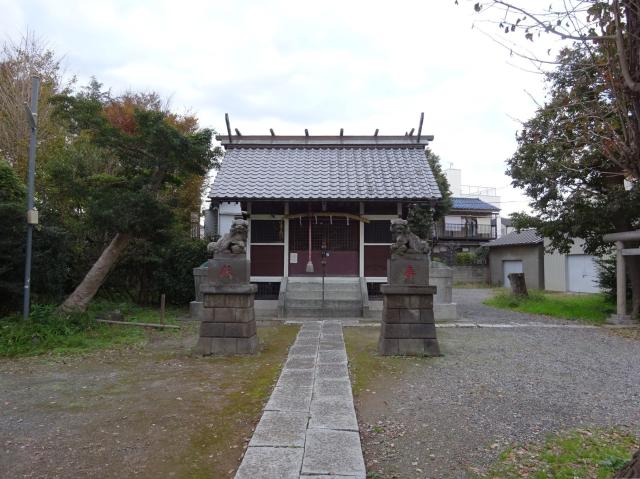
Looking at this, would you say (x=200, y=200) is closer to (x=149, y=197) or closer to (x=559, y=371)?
(x=149, y=197)

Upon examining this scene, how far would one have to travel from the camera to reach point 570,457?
321 cm

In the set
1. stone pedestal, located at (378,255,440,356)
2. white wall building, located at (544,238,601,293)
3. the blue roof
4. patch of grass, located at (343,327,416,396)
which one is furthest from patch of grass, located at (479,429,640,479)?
the blue roof

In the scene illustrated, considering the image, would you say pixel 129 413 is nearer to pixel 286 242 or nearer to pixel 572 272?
pixel 286 242

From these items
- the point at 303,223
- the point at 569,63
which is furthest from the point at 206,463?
the point at 303,223

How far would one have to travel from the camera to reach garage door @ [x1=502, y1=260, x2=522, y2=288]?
2688 cm

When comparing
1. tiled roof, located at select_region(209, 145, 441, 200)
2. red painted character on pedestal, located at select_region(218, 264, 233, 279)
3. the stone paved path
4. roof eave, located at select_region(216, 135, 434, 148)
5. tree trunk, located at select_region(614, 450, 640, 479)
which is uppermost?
roof eave, located at select_region(216, 135, 434, 148)

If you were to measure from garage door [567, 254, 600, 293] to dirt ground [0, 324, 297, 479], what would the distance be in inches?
746

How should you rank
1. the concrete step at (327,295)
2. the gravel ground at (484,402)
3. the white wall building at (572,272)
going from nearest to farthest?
the gravel ground at (484,402), the concrete step at (327,295), the white wall building at (572,272)

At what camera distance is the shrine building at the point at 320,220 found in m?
12.1

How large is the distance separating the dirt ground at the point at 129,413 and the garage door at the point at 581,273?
1894 cm

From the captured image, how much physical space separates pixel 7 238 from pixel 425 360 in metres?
8.10

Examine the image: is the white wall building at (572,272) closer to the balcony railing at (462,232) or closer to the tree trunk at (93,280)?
the balcony railing at (462,232)

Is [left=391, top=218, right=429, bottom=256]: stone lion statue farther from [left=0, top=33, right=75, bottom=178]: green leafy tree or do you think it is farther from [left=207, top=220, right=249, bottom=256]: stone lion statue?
[left=0, top=33, right=75, bottom=178]: green leafy tree

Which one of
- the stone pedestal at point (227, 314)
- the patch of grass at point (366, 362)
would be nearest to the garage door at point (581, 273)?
the patch of grass at point (366, 362)
